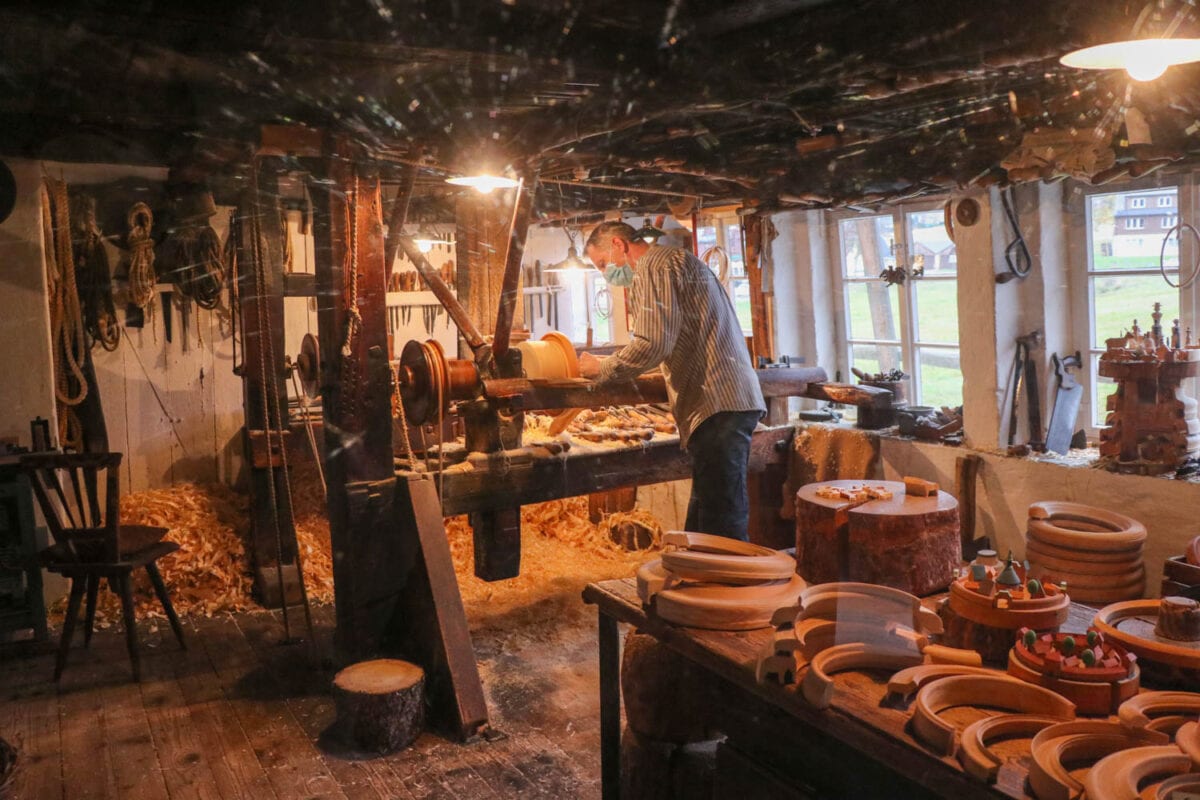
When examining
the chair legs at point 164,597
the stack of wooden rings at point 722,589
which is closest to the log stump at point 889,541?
the stack of wooden rings at point 722,589

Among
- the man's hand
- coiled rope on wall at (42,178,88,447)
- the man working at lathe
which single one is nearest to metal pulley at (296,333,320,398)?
the man's hand

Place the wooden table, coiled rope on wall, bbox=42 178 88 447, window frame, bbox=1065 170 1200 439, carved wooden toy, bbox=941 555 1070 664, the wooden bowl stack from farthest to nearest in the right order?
coiled rope on wall, bbox=42 178 88 447 < window frame, bbox=1065 170 1200 439 < the wooden bowl stack < carved wooden toy, bbox=941 555 1070 664 < the wooden table

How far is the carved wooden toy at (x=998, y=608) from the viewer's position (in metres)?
2.44

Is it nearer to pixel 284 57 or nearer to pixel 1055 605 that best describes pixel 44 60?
pixel 284 57

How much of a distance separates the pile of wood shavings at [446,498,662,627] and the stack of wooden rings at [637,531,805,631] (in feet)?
12.3

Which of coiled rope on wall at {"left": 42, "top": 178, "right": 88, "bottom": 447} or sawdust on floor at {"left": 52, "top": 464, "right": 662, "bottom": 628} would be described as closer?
sawdust on floor at {"left": 52, "top": 464, "right": 662, "bottom": 628}

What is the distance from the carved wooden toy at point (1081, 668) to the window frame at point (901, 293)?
4.73 metres

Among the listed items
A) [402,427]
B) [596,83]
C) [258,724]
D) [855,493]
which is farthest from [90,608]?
[855,493]

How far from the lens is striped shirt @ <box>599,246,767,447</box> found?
17.0 feet

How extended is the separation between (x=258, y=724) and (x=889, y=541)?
11.9 ft

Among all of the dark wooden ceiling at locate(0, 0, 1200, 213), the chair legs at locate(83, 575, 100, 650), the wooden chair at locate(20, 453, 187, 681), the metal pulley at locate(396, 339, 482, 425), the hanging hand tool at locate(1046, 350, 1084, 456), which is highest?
the dark wooden ceiling at locate(0, 0, 1200, 213)

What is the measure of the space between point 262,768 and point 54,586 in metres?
3.30

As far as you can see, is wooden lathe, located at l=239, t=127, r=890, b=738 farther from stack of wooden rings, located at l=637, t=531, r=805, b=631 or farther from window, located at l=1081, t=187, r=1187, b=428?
window, located at l=1081, t=187, r=1187, b=428

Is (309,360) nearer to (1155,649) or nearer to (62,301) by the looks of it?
(62,301)
